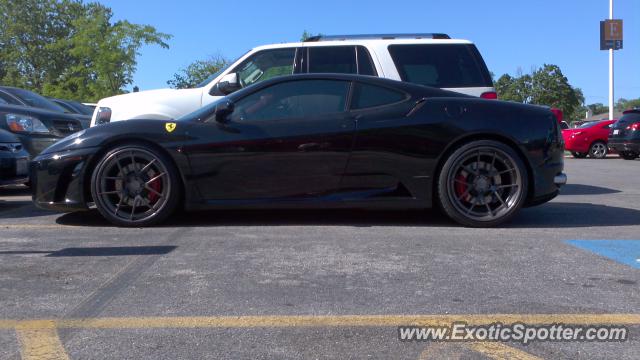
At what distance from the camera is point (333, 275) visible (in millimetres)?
3623

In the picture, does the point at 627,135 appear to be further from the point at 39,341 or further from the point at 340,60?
the point at 39,341

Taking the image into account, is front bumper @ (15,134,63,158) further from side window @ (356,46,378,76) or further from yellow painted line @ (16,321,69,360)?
yellow painted line @ (16,321,69,360)

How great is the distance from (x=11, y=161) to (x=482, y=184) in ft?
16.6

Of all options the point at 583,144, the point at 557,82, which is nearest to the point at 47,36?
the point at 557,82

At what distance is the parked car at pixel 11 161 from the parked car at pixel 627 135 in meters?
15.4

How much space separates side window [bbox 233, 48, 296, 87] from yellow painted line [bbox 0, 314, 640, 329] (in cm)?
448

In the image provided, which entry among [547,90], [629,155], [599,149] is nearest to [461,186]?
[629,155]

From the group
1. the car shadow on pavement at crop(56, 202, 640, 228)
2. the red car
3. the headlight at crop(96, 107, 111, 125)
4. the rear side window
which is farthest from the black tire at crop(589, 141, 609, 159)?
the headlight at crop(96, 107, 111, 125)

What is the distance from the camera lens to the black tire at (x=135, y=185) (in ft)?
16.6

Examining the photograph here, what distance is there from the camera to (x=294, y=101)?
206 inches

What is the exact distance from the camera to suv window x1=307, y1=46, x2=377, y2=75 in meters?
6.92

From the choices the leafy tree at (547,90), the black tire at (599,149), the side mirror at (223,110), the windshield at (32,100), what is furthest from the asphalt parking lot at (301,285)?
the leafy tree at (547,90)

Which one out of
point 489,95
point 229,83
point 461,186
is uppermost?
point 229,83

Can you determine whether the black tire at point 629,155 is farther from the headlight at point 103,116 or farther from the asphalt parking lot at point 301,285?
the headlight at point 103,116
